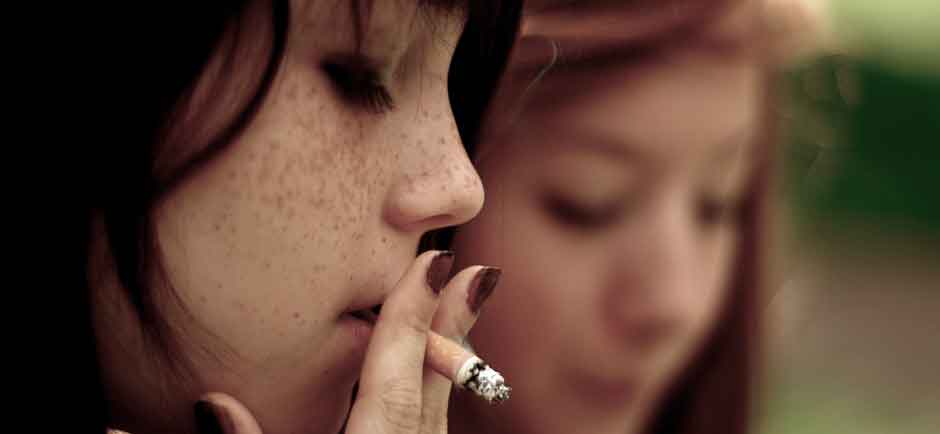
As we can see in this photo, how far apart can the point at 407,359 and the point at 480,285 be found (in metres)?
0.07

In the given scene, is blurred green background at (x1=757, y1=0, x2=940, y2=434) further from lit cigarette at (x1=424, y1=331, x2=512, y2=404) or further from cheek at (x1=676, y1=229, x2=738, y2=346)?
lit cigarette at (x1=424, y1=331, x2=512, y2=404)

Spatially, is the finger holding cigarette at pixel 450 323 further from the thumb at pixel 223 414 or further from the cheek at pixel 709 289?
the cheek at pixel 709 289

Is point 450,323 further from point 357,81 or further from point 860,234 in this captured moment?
point 860,234

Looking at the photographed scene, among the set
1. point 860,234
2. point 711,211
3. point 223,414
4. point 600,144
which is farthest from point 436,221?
point 860,234

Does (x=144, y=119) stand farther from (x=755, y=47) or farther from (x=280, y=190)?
(x=755, y=47)

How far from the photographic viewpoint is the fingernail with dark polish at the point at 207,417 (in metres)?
0.73

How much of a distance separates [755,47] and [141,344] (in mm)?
640

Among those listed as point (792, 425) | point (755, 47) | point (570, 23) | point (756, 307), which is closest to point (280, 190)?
point (570, 23)

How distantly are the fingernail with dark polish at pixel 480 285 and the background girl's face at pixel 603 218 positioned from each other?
193 mm

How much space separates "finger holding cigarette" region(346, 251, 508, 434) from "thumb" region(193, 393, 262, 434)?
0.07m

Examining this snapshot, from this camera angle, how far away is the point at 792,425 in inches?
99.6

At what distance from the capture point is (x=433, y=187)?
75 cm

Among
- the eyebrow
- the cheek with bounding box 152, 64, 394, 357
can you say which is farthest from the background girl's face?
the cheek with bounding box 152, 64, 394, 357

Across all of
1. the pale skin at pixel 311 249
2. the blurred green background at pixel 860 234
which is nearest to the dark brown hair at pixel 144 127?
the pale skin at pixel 311 249
